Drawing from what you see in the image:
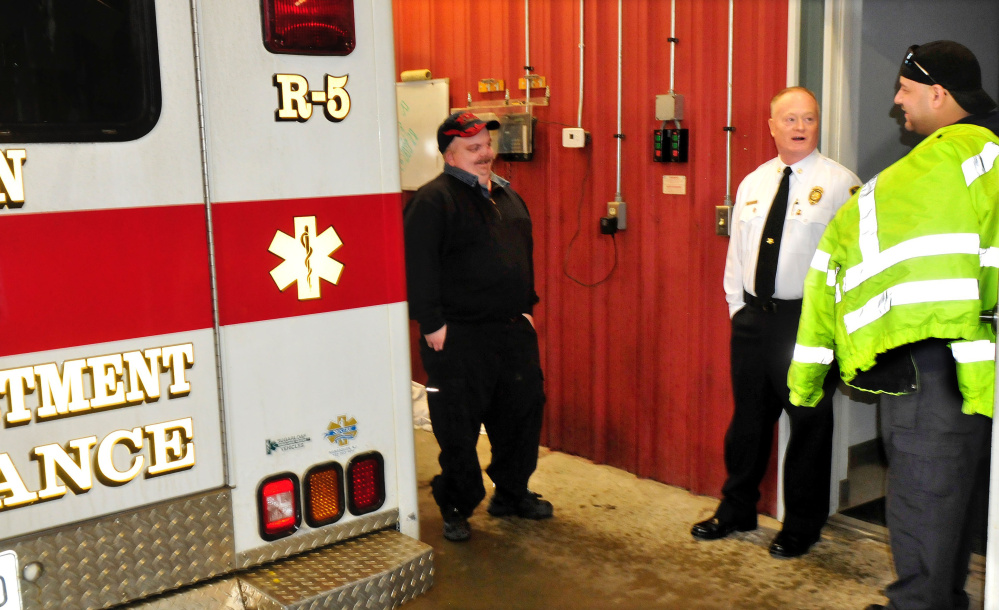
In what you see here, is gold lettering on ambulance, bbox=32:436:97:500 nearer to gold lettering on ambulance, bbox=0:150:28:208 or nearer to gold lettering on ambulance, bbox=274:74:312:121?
gold lettering on ambulance, bbox=0:150:28:208

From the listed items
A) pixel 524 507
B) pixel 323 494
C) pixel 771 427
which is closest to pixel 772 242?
pixel 771 427

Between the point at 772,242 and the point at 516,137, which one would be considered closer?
the point at 772,242

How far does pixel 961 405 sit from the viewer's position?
2.85 metres

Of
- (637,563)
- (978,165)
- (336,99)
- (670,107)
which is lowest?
(637,563)

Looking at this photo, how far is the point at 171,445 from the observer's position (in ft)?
7.02

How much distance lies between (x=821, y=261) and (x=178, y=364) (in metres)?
1.99

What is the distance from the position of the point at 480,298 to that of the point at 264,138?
2.00 metres

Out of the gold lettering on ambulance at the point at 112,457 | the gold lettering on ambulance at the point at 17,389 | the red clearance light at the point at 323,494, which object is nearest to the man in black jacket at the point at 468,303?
the red clearance light at the point at 323,494

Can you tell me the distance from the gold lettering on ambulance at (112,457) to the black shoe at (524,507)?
2.67 meters

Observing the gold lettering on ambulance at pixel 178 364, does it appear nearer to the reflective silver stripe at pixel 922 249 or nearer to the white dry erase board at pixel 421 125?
the reflective silver stripe at pixel 922 249

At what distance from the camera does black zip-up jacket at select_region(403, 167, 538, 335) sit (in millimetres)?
4023

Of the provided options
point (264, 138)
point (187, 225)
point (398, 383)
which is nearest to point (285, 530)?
point (398, 383)

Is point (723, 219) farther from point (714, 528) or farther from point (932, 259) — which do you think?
point (932, 259)

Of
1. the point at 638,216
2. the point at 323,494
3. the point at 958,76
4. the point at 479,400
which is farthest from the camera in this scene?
the point at 638,216
